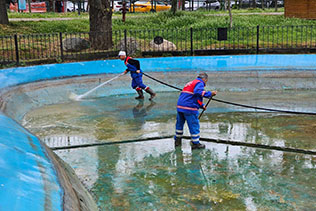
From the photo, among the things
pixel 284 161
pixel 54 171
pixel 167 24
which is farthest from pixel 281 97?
pixel 167 24

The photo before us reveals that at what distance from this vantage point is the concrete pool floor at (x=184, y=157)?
6.52m

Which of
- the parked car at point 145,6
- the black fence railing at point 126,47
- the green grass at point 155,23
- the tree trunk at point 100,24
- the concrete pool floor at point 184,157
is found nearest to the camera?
the concrete pool floor at point 184,157

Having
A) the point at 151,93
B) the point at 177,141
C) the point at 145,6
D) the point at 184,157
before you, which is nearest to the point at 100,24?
the point at 151,93

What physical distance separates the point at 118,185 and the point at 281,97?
752cm

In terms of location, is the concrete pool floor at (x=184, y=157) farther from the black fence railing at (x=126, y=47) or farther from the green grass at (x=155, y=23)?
the green grass at (x=155, y=23)

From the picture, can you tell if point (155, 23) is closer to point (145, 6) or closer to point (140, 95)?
point (140, 95)

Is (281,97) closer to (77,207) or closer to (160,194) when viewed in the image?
(160,194)

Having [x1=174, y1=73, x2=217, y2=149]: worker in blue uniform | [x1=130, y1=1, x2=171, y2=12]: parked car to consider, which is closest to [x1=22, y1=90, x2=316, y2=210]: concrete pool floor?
[x1=174, y1=73, x2=217, y2=149]: worker in blue uniform

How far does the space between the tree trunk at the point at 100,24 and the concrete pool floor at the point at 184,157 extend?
645 centimetres

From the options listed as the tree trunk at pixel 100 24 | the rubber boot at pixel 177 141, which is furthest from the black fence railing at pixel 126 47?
the rubber boot at pixel 177 141

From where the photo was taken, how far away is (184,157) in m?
8.27

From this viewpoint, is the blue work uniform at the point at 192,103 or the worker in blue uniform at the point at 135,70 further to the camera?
the worker in blue uniform at the point at 135,70

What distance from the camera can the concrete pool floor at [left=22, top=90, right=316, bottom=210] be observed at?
6.52 m

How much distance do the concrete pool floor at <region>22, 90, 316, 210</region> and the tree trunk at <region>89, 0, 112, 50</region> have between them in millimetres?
6453
